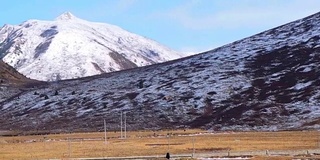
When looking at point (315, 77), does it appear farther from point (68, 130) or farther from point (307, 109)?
point (68, 130)

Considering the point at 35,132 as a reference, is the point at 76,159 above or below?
below

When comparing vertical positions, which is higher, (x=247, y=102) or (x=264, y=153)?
(x=247, y=102)

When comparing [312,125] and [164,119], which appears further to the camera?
[164,119]

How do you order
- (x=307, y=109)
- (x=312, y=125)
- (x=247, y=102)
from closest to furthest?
(x=312, y=125) < (x=307, y=109) < (x=247, y=102)

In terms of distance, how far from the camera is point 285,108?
178000 millimetres

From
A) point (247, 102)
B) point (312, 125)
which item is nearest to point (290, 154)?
point (312, 125)

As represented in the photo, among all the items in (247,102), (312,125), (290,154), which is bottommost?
(290,154)

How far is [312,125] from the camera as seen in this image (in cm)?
15200

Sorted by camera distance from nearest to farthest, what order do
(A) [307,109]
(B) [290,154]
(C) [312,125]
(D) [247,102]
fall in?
(B) [290,154] → (C) [312,125] → (A) [307,109] → (D) [247,102]

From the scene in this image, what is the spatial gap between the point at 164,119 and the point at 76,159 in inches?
4599

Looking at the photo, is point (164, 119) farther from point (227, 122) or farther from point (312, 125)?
point (312, 125)

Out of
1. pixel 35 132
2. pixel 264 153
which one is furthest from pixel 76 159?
pixel 35 132

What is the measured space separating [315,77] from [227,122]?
143ft

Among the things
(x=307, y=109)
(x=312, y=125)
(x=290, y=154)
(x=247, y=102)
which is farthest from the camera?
(x=247, y=102)
